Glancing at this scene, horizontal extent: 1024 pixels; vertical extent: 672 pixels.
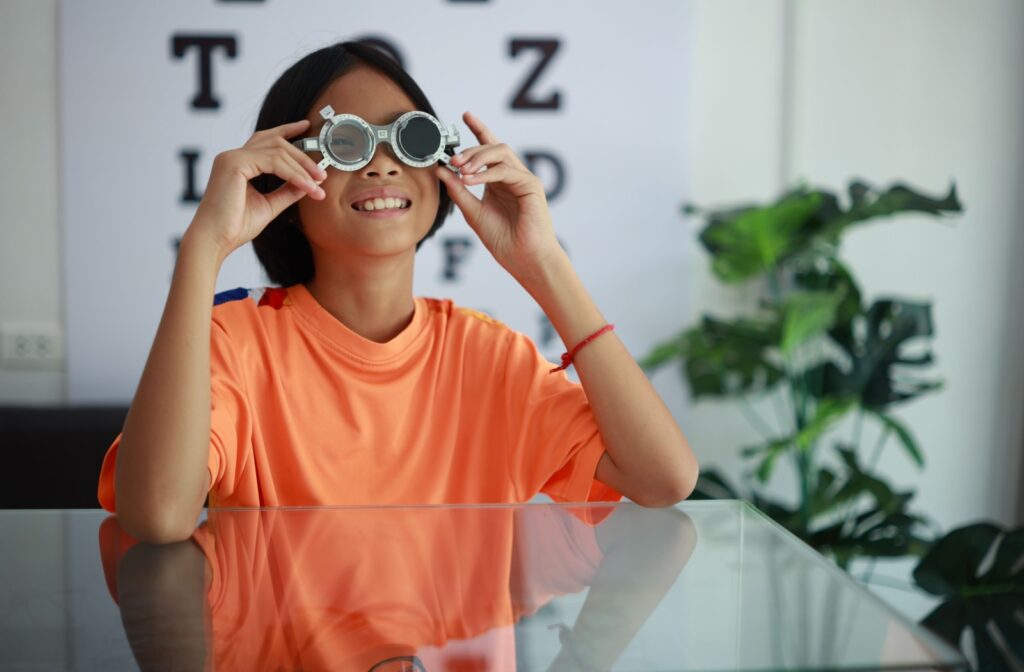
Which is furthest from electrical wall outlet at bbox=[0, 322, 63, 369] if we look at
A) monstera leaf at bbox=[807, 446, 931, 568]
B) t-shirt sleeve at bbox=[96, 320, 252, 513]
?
monstera leaf at bbox=[807, 446, 931, 568]

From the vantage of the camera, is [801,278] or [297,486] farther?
[801,278]

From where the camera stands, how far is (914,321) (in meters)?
2.42

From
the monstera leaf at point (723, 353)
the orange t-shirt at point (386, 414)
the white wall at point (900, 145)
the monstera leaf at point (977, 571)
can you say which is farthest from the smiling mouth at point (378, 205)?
the white wall at point (900, 145)

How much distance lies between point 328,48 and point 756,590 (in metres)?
0.84

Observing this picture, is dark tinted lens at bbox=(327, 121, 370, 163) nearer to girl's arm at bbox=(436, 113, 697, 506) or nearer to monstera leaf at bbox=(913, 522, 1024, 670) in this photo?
girl's arm at bbox=(436, 113, 697, 506)

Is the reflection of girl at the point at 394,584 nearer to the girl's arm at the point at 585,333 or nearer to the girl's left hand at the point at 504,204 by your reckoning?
the girl's arm at the point at 585,333

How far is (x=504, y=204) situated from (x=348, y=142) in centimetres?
23

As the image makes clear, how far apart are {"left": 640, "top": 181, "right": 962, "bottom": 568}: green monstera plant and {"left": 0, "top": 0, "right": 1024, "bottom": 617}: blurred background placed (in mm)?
237

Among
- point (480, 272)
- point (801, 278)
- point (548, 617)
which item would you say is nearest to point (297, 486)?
point (548, 617)

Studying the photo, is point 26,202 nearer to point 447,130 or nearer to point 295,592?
point 447,130

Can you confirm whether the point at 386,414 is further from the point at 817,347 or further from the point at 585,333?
the point at 817,347

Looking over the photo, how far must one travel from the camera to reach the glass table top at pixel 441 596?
63 centimetres

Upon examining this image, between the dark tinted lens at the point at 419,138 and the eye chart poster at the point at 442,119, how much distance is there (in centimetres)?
156

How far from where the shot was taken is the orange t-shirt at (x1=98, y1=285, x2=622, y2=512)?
3.91 feet
